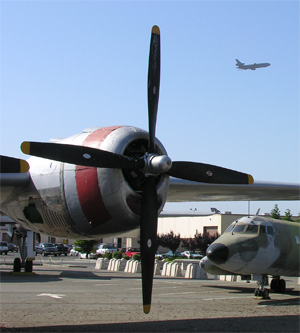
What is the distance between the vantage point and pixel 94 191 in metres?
9.53

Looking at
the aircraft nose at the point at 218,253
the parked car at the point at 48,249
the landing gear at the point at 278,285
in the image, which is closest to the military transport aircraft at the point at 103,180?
Answer: the aircraft nose at the point at 218,253

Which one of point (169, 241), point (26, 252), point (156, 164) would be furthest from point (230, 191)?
point (169, 241)

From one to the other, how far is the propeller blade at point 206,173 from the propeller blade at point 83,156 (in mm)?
1624

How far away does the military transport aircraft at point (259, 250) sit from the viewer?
59.0 feet

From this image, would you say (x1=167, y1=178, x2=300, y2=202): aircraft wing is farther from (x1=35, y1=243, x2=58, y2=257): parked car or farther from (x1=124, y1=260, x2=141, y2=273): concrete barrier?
(x1=35, y1=243, x2=58, y2=257): parked car

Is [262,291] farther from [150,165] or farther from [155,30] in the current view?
[155,30]

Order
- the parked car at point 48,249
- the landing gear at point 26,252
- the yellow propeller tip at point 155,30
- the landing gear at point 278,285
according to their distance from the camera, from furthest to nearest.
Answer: the parked car at point 48,249 → the landing gear at point 26,252 → the landing gear at point 278,285 → the yellow propeller tip at point 155,30

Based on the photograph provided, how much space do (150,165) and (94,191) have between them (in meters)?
1.13

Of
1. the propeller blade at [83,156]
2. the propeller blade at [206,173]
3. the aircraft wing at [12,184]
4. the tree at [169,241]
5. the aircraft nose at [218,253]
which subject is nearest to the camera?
Result: the propeller blade at [83,156]

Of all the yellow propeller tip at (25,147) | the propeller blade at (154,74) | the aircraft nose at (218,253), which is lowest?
the aircraft nose at (218,253)

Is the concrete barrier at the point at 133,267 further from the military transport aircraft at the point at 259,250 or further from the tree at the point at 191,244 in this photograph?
the tree at the point at 191,244

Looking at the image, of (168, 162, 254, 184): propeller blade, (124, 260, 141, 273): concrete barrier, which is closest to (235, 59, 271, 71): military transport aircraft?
(124, 260, 141, 273): concrete barrier

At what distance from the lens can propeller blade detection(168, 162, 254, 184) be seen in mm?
10797

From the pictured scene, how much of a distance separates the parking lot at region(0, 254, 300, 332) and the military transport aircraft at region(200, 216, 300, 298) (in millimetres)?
977
